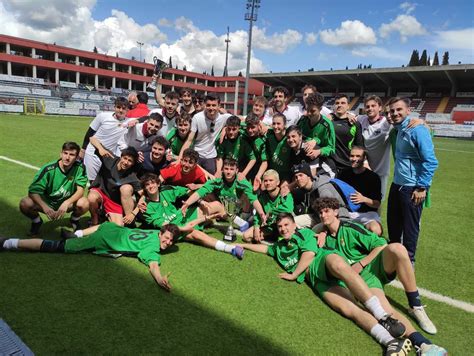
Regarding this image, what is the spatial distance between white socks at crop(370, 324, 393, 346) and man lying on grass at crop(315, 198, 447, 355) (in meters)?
0.14

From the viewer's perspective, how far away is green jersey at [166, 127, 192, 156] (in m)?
A: 5.60

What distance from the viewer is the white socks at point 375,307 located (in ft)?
9.26

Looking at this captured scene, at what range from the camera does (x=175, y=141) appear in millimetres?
5617

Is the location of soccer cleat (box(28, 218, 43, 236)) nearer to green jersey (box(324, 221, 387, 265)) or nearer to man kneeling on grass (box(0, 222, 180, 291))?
man kneeling on grass (box(0, 222, 180, 291))

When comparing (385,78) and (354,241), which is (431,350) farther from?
(385,78)

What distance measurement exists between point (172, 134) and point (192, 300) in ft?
10.2

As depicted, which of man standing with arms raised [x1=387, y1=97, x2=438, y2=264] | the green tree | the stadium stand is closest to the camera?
man standing with arms raised [x1=387, y1=97, x2=438, y2=264]

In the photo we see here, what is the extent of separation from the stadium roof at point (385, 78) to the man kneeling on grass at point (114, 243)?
4125cm

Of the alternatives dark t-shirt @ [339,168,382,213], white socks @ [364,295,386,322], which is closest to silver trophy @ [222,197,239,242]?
dark t-shirt @ [339,168,382,213]

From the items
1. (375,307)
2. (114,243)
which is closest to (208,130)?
(114,243)

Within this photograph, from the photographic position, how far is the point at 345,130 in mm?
5117

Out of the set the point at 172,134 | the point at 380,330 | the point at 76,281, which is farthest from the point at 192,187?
the point at 380,330

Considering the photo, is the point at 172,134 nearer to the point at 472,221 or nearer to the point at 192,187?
the point at 192,187

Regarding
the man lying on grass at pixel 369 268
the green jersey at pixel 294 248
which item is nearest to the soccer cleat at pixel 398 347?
the man lying on grass at pixel 369 268
